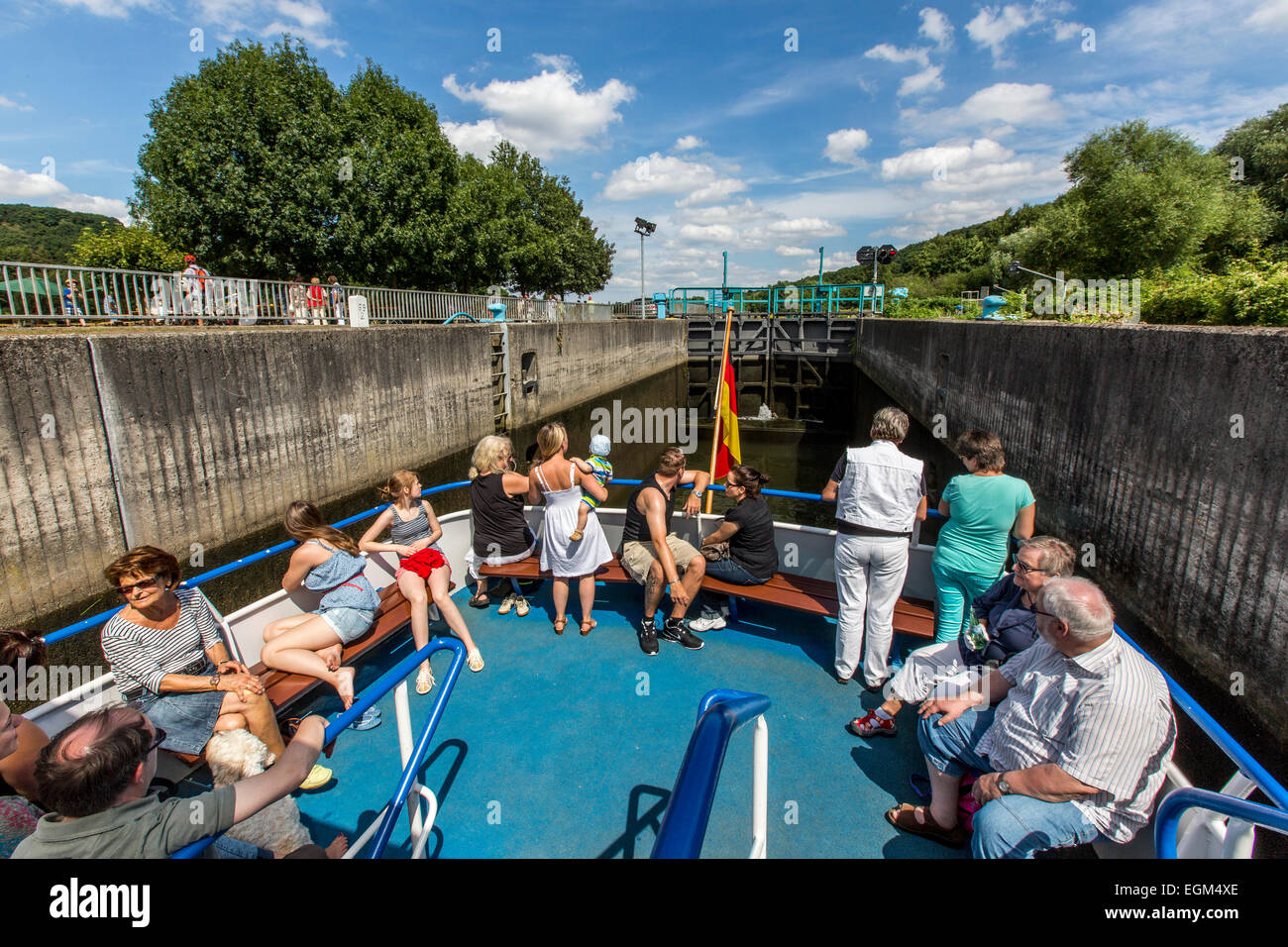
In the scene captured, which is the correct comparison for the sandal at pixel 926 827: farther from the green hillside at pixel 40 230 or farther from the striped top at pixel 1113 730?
the green hillside at pixel 40 230

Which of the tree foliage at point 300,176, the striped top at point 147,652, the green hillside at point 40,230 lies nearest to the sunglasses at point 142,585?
the striped top at point 147,652

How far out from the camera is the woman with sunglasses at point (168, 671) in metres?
2.72

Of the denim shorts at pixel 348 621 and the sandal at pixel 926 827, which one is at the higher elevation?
the denim shorts at pixel 348 621

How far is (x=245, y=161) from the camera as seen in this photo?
19328 millimetres

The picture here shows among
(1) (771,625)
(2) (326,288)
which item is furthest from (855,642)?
(2) (326,288)

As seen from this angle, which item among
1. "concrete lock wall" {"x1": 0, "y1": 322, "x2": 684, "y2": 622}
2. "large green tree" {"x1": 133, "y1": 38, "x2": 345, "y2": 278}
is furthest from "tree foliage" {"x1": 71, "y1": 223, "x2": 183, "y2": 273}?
"concrete lock wall" {"x1": 0, "y1": 322, "x2": 684, "y2": 622}

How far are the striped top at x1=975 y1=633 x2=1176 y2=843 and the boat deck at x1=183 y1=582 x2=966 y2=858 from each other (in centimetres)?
90

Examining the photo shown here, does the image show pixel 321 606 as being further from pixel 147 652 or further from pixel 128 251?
pixel 128 251

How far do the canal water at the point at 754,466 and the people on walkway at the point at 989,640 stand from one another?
1.79m

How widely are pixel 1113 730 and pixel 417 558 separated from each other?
3756 millimetres

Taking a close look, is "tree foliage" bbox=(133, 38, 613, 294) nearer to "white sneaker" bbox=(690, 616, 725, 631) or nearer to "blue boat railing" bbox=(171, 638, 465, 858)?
"white sneaker" bbox=(690, 616, 725, 631)

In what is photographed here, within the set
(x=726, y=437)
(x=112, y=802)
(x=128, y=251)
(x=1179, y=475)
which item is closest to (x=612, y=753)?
(x=112, y=802)

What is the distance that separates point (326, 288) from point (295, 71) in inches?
517
